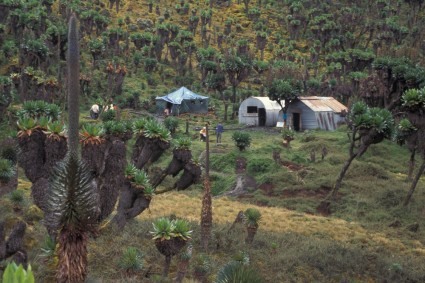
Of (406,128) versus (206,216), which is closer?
(206,216)

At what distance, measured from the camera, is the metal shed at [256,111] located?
50281 millimetres

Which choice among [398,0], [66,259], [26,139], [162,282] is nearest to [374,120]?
[162,282]

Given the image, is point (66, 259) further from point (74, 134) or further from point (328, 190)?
point (328, 190)

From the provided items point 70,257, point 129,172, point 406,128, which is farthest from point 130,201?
point 406,128

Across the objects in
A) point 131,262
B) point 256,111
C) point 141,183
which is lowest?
point 131,262

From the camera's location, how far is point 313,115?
157 feet

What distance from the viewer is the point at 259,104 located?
1978 inches

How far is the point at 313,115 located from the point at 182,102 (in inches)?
476

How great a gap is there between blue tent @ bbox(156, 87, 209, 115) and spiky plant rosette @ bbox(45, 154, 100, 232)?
42.0 m

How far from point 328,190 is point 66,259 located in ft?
77.4

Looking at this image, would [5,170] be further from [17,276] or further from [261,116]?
[261,116]

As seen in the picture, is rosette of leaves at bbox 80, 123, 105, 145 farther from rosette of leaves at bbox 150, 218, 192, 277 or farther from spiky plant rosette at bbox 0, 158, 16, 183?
spiky plant rosette at bbox 0, 158, 16, 183

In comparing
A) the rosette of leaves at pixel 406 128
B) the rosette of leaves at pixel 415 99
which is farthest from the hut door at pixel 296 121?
the rosette of leaves at pixel 415 99

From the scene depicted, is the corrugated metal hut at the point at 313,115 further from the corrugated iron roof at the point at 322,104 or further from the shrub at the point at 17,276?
the shrub at the point at 17,276
